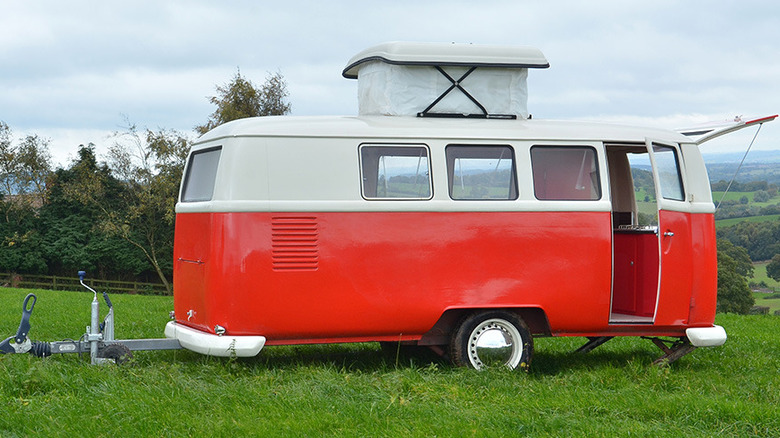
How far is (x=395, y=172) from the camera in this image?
857 centimetres

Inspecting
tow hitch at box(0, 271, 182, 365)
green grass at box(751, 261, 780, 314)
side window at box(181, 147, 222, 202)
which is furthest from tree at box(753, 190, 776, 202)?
tow hitch at box(0, 271, 182, 365)

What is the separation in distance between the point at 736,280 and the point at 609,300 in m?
30.2

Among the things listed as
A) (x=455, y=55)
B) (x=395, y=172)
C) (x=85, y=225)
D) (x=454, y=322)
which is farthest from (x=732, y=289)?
(x=395, y=172)

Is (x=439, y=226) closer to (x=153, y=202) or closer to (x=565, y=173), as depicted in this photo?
(x=565, y=173)

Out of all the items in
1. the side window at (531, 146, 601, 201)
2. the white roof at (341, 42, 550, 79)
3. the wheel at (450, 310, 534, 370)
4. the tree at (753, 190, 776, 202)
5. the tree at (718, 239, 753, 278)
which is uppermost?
the white roof at (341, 42, 550, 79)

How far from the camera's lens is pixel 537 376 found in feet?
29.6

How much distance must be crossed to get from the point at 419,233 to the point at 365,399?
6.48 ft

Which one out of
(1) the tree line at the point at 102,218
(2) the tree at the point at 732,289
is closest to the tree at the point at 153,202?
(1) the tree line at the point at 102,218

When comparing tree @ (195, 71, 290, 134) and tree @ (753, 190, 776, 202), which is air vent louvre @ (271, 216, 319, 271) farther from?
tree @ (753, 190, 776, 202)

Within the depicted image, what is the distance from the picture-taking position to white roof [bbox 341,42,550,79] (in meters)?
9.23

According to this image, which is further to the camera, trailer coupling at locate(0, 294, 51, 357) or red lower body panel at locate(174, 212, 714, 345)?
red lower body panel at locate(174, 212, 714, 345)

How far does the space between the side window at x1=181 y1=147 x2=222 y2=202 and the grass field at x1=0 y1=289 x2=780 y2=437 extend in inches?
64.4

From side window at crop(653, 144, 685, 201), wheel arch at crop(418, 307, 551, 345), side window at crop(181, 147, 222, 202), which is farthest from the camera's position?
side window at crop(653, 144, 685, 201)

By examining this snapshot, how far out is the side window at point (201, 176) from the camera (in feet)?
28.3
